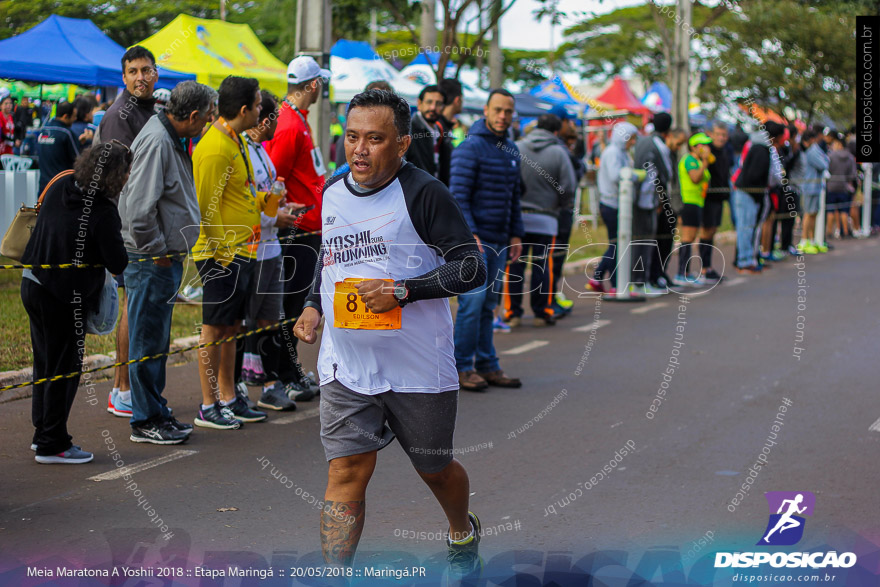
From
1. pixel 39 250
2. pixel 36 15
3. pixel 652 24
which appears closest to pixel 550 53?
pixel 652 24

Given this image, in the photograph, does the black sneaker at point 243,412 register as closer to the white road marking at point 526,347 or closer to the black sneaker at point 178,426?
the black sneaker at point 178,426

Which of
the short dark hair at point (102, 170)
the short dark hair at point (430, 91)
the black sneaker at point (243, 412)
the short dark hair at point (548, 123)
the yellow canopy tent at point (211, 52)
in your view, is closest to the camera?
the short dark hair at point (102, 170)

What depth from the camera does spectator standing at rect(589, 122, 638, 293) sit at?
12.1m

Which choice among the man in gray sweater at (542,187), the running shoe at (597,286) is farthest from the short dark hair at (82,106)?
the running shoe at (597,286)

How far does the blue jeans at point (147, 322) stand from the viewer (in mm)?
5758

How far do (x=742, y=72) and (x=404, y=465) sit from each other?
2523cm

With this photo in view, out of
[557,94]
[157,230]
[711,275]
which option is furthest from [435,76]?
[557,94]

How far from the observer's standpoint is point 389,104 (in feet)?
12.0

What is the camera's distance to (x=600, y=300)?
12.0 meters

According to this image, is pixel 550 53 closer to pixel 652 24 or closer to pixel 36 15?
pixel 652 24

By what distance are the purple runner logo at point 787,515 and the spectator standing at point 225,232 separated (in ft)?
10.2

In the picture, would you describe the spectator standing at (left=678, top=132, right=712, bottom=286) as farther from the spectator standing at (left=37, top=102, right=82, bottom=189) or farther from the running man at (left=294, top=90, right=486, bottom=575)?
the running man at (left=294, top=90, right=486, bottom=575)

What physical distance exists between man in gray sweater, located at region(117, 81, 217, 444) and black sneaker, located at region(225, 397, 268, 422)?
0.55m

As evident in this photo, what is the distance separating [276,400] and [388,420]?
3.17 meters
